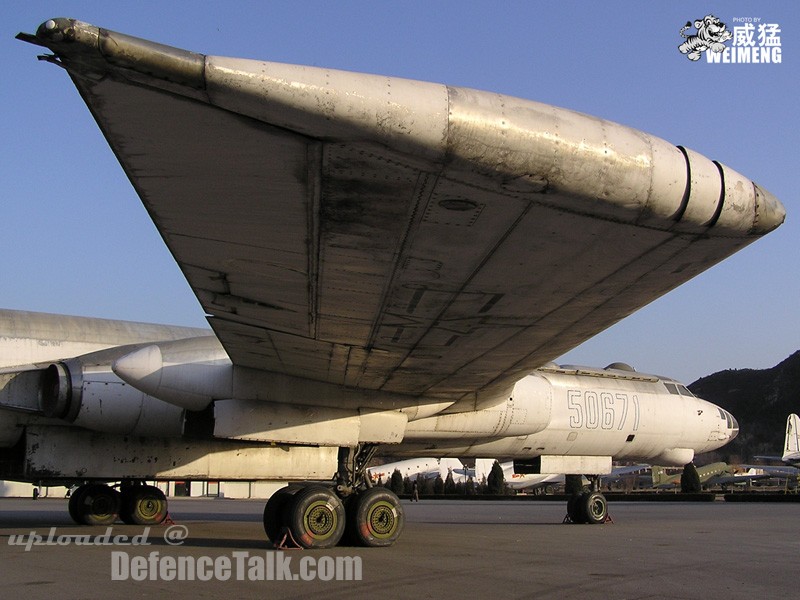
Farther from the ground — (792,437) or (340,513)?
(340,513)

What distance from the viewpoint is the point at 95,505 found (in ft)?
54.3

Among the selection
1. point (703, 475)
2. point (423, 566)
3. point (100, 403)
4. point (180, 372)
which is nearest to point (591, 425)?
point (423, 566)

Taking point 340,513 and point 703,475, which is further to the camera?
point 703,475

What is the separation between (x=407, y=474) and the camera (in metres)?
73.6

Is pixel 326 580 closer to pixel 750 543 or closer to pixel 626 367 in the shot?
pixel 750 543

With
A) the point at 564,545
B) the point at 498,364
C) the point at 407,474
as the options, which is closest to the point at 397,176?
the point at 498,364

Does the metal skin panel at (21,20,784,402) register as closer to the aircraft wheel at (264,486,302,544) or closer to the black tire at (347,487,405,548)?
the black tire at (347,487,405,548)

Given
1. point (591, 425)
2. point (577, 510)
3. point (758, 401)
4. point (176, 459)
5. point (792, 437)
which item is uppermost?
point (758, 401)

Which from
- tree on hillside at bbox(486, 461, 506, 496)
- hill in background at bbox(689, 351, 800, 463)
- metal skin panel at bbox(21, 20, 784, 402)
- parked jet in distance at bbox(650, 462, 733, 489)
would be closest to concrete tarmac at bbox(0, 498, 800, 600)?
metal skin panel at bbox(21, 20, 784, 402)

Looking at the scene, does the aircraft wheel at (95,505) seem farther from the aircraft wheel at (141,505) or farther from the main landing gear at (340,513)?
the main landing gear at (340,513)

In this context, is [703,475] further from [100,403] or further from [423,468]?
[100,403]

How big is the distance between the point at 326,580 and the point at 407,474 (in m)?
66.6

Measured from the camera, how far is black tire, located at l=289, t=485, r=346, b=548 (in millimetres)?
10950

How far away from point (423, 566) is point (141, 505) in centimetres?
902
